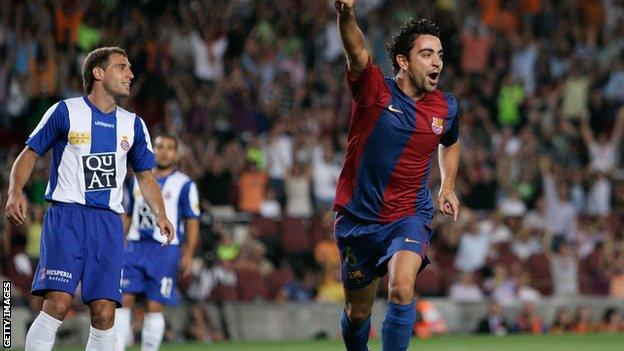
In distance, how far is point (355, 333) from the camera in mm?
9062

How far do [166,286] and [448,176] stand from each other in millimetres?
3613

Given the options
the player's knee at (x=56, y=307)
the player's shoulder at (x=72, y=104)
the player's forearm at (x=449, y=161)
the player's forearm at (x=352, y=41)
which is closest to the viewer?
the player's forearm at (x=352, y=41)

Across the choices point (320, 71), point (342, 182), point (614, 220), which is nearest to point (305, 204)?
point (320, 71)

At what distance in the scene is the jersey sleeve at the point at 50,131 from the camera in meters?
8.45

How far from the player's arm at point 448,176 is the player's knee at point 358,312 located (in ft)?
3.00

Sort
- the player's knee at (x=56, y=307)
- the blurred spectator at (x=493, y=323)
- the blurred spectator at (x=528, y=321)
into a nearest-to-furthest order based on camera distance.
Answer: the player's knee at (x=56, y=307), the blurred spectator at (x=493, y=323), the blurred spectator at (x=528, y=321)

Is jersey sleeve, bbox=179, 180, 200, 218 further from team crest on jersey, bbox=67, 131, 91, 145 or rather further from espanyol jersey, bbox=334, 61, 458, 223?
team crest on jersey, bbox=67, 131, 91, 145

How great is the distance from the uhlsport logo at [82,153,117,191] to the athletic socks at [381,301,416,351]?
2101 mm

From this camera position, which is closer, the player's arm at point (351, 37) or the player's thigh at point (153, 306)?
the player's arm at point (351, 37)

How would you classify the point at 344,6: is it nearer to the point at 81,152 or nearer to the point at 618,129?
the point at 81,152

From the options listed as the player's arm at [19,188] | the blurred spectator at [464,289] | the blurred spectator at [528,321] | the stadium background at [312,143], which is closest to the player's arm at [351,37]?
the player's arm at [19,188]

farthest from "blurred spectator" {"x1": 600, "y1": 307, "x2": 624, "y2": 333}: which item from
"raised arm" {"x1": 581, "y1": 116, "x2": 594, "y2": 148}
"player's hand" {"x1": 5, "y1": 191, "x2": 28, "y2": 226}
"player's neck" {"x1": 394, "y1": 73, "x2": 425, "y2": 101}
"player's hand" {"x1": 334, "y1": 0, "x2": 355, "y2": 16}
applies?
"player's hand" {"x1": 5, "y1": 191, "x2": 28, "y2": 226}

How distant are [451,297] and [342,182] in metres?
10.3

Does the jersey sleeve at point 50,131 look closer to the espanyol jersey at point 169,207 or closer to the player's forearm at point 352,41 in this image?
the player's forearm at point 352,41
